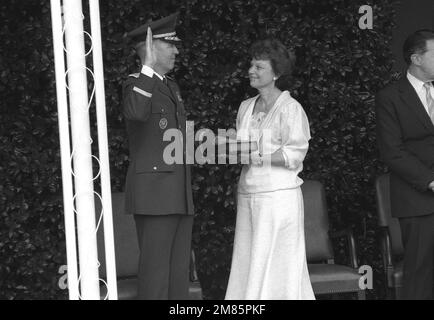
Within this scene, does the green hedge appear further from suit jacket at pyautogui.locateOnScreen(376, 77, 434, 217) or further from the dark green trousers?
the dark green trousers

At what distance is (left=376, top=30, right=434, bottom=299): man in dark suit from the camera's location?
6270 millimetres

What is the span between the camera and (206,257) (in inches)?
291

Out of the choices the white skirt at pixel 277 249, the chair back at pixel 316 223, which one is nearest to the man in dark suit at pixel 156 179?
the white skirt at pixel 277 249

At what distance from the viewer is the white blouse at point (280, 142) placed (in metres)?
6.28

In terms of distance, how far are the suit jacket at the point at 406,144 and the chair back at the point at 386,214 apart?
671 mm

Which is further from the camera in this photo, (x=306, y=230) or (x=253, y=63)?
(x=306, y=230)

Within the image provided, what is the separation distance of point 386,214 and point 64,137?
2.71 meters

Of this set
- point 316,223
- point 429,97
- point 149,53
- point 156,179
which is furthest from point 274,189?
point 149,53

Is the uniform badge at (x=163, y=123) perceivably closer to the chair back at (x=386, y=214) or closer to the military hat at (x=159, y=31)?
the military hat at (x=159, y=31)

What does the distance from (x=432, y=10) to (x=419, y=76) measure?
2.17 meters

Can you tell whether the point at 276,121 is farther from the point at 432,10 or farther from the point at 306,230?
the point at 432,10

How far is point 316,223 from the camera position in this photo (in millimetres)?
7160

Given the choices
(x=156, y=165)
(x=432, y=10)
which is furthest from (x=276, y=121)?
(x=432, y=10)

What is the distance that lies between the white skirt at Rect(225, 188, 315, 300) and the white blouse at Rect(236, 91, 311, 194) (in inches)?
2.5
